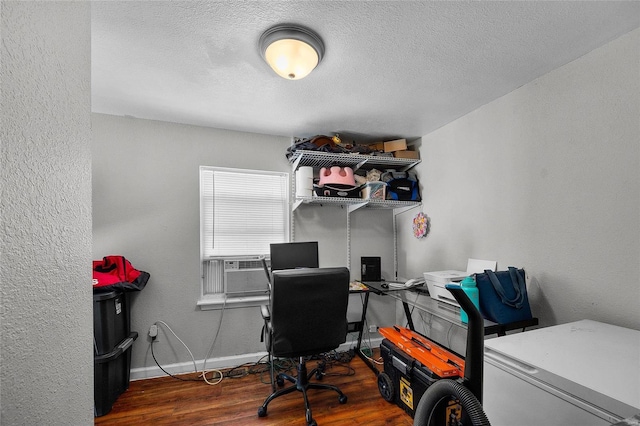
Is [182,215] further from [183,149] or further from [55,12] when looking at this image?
[55,12]

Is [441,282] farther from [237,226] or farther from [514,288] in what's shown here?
[237,226]

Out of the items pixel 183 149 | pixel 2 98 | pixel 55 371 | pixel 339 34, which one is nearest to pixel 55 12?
pixel 2 98

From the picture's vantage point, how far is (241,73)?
178 cm

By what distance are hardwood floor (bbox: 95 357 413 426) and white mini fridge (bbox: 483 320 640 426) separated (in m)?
1.01

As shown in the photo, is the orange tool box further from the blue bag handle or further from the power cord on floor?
the power cord on floor

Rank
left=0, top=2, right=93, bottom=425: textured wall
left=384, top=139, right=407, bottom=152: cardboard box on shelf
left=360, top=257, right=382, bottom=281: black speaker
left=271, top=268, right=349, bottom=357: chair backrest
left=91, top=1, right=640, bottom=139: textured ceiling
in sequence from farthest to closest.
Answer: left=360, top=257, right=382, bottom=281: black speaker, left=384, top=139, right=407, bottom=152: cardboard box on shelf, left=271, top=268, right=349, bottom=357: chair backrest, left=91, top=1, right=640, bottom=139: textured ceiling, left=0, top=2, right=93, bottom=425: textured wall

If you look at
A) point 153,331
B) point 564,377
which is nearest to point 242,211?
point 153,331

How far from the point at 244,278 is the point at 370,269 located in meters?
1.37

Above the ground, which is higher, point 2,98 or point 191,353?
point 2,98

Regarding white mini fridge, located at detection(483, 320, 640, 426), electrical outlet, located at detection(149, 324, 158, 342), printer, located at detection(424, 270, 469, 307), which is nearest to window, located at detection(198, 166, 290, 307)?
electrical outlet, located at detection(149, 324, 158, 342)

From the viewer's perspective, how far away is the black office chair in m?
1.75

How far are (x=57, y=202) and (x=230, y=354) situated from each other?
8.08 feet

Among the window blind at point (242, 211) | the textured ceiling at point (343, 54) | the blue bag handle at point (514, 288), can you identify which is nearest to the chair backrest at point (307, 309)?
the blue bag handle at point (514, 288)

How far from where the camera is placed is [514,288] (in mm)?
1684
